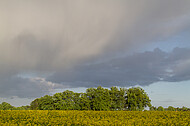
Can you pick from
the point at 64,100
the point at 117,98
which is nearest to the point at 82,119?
the point at 64,100

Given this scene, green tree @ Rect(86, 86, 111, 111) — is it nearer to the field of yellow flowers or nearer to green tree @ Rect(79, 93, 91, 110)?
green tree @ Rect(79, 93, 91, 110)

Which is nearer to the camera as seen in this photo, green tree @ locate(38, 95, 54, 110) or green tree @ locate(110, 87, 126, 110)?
green tree @ locate(38, 95, 54, 110)

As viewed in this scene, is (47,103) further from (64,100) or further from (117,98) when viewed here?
(117,98)

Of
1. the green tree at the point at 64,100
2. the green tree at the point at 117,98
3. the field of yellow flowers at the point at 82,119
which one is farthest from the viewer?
the green tree at the point at 117,98

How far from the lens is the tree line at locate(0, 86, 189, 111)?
39.7 meters

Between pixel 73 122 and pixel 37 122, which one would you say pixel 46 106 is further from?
pixel 73 122

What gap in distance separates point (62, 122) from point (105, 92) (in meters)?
27.3

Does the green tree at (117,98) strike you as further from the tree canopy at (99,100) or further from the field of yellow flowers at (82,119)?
the field of yellow flowers at (82,119)

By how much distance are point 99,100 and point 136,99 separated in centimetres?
1084

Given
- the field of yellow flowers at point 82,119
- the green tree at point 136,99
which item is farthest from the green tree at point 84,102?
the field of yellow flowers at point 82,119

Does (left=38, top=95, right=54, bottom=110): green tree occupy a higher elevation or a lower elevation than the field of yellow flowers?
higher

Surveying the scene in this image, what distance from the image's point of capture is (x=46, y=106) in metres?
39.4

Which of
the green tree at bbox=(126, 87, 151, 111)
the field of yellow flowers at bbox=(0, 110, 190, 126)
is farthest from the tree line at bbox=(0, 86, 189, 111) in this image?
the field of yellow flowers at bbox=(0, 110, 190, 126)

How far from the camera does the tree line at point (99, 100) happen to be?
39656 millimetres
